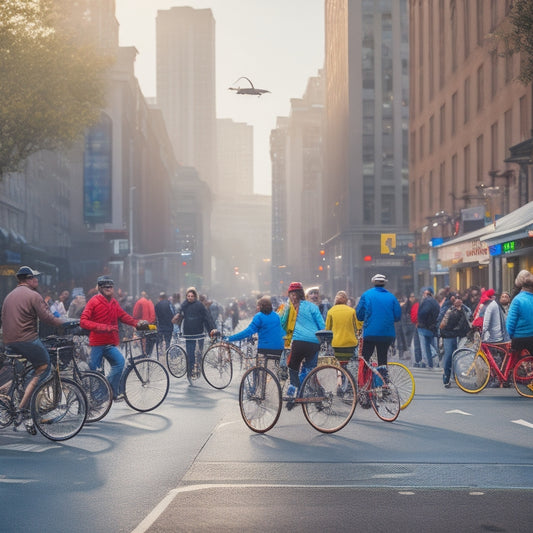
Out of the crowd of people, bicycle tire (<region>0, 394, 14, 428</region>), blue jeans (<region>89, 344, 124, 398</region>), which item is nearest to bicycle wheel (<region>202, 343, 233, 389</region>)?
the crowd of people

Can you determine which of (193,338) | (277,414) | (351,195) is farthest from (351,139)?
(277,414)

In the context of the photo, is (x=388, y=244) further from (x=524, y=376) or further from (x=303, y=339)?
(x=303, y=339)

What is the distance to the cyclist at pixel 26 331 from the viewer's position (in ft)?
33.9

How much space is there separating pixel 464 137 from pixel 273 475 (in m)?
36.3

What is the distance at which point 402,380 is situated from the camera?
11.9m

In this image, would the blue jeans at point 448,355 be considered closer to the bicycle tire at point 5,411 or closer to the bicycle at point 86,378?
the bicycle at point 86,378

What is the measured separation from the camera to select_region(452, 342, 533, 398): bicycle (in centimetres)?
1419

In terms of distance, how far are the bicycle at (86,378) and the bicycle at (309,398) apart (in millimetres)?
1852

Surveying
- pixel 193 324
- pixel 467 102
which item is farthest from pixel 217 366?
pixel 467 102

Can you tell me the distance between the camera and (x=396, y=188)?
89.9 metres

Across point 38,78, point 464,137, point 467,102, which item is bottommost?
point 38,78

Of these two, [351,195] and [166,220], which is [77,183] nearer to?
[351,195]

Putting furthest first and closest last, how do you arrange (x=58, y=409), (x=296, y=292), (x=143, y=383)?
(x=143, y=383), (x=296, y=292), (x=58, y=409)

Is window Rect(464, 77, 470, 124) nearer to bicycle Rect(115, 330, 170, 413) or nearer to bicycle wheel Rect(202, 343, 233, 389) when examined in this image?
bicycle wheel Rect(202, 343, 233, 389)
